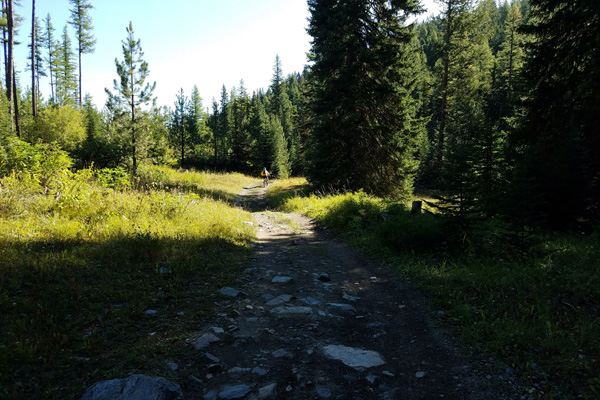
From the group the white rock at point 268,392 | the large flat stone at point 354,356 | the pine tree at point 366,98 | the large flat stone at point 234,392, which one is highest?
the pine tree at point 366,98

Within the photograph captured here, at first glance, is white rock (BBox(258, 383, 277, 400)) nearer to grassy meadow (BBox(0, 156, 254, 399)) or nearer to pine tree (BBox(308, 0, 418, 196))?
grassy meadow (BBox(0, 156, 254, 399))

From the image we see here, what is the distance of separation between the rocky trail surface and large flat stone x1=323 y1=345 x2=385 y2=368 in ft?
0.04

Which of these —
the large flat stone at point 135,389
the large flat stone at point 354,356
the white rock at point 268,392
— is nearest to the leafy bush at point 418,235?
the large flat stone at point 354,356

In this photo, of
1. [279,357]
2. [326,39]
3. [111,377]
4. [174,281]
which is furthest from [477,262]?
[326,39]

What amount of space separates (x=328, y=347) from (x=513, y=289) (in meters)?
3.07

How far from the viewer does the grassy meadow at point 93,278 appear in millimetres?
3000

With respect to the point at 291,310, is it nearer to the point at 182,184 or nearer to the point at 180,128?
the point at 182,184

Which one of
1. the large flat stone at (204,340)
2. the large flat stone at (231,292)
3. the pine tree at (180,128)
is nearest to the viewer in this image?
the large flat stone at (204,340)

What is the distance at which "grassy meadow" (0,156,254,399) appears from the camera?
9.84 ft

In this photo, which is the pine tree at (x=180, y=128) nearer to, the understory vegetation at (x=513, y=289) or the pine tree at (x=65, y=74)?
the pine tree at (x=65, y=74)

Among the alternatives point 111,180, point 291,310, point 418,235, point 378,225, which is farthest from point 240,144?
point 291,310

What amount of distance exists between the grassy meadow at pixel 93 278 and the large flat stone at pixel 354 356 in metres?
1.55

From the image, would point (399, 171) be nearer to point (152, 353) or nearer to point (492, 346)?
point (492, 346)

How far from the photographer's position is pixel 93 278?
467cm
